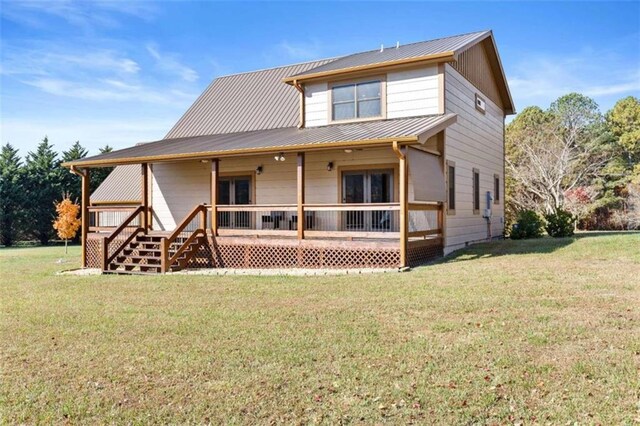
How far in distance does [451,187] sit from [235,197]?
6.99 meters

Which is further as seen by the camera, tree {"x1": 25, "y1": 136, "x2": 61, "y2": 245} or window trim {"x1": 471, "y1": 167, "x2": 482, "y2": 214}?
tree {"x1": 25, "y1": 136, "x2": 61, "y2": 245}

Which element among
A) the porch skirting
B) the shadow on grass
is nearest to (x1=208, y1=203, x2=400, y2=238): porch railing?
the porch skirting

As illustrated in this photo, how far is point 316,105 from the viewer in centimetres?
1559

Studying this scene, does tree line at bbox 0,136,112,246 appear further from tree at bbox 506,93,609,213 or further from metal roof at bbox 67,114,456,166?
tree at bbox 506,93,609,213

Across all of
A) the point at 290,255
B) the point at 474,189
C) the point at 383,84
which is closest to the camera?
the point at 290,255

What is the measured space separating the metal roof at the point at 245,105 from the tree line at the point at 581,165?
17604 mm

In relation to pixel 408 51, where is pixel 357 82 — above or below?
below

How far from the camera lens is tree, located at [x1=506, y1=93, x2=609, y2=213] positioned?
32.5 metres

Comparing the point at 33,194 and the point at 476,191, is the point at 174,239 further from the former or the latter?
the point at 33,194

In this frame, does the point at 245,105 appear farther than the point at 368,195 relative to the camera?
Yes

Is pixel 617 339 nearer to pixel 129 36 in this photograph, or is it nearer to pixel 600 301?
pixel 600 301

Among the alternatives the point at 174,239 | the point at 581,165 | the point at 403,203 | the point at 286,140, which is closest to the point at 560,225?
the point at 403,203

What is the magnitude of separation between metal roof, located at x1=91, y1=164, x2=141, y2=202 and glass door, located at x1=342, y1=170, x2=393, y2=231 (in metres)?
12.3

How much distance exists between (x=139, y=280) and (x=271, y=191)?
557 cm
